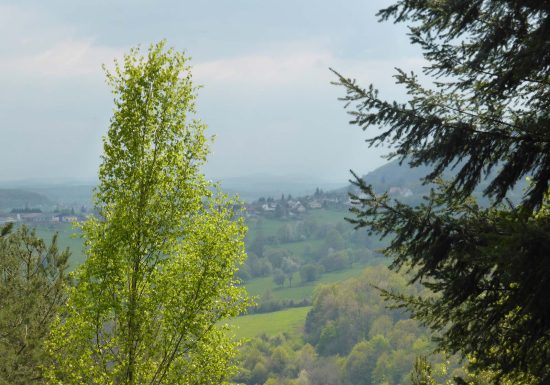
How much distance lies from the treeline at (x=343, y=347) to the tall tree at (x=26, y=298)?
113 metres

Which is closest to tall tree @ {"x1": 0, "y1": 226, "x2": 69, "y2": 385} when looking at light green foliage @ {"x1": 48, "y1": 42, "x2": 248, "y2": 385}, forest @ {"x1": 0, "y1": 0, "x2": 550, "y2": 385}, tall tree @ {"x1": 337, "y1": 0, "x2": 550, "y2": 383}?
forest @ {"x1": 0, "y1": 0, "x2": 550, "y2": 385}

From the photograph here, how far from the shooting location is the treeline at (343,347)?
152 metres

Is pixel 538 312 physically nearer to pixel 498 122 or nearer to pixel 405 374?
pixel 498 122

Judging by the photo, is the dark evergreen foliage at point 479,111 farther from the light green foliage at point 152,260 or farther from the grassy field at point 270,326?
the grassy field at point 270,326

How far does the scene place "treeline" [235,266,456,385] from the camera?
15162cm

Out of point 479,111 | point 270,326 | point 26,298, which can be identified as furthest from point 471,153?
point 270,326

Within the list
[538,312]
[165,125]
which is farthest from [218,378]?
[538,312]

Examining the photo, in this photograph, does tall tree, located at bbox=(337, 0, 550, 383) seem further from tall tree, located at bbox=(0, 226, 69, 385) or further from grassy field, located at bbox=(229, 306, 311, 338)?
grassy field, located at bbox=(229, 306, 311, 338)

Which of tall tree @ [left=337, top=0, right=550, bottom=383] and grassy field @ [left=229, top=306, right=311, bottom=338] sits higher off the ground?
tall tree @ [left=337, top=0, right=550, bottom=383]

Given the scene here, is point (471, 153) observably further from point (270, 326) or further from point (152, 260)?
point (270, 326)

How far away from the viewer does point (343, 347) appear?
18288 cm

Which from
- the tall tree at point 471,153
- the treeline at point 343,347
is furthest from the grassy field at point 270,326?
the tall tree at point 471,153

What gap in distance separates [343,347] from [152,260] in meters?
178

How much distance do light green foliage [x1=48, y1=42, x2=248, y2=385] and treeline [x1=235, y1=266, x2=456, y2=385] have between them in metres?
120
